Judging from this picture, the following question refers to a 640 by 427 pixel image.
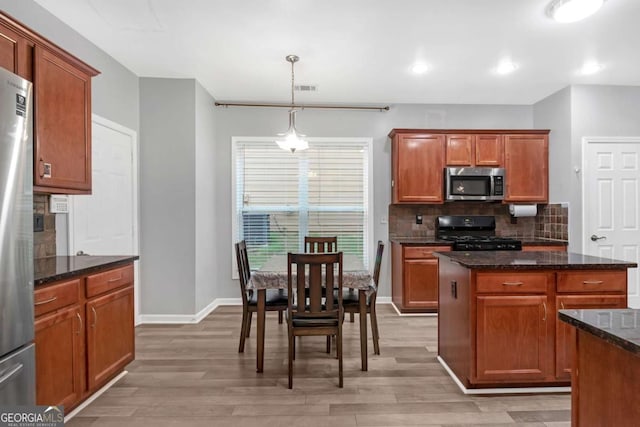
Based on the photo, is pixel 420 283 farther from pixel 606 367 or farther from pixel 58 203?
pixel 58 203

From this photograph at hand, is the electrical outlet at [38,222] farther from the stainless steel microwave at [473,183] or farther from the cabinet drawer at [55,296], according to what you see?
the stainless steel microwave at [473,183]

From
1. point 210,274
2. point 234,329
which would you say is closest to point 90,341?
point 234,329

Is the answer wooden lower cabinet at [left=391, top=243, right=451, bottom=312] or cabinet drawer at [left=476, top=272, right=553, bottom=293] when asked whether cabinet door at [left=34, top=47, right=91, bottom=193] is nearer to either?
cabinet drawer at [left=476, top=272, right=553, bottom=293]

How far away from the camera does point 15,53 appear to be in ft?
6.23

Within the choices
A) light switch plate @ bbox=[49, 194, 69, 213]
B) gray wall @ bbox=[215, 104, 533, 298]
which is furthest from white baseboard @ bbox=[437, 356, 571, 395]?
light switch plate @ bbox=[49, 194, 69, 213]

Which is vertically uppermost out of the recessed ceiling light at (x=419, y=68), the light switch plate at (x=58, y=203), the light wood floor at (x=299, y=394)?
the recessed ceiling light at (x=419, y=68)

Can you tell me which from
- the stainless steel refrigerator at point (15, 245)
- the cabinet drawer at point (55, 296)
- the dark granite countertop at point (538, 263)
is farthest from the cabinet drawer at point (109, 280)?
the dark granite countertop at point (538, 263)

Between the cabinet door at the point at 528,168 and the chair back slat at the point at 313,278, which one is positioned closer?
the chair back slat at the point at 313,278

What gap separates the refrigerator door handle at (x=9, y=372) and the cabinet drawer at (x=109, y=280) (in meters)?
0.63

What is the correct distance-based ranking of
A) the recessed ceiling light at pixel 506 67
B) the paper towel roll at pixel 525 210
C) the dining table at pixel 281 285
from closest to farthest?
the dining table at pixel 281 285 → the recessed ceiling light at pixel 506 67 → the paper towel roll at pixel 525 210

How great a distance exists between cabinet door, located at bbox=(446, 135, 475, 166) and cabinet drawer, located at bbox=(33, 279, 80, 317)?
4.10 metres

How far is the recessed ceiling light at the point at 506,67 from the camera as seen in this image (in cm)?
345

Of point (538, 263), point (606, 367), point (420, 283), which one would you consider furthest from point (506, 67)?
point (606, 367)

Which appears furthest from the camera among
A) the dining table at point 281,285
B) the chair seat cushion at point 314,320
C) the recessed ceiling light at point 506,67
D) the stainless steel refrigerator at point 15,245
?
the recessed ceiling light at point 506,67
